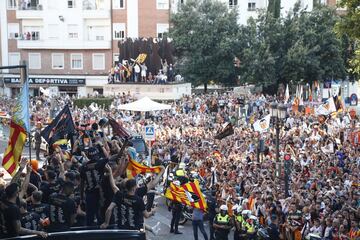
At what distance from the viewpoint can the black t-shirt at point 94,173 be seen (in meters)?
11.8

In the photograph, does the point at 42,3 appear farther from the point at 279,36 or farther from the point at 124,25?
the point at 279,36

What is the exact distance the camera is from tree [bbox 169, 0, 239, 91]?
53.4 m

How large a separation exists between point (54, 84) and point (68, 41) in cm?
406

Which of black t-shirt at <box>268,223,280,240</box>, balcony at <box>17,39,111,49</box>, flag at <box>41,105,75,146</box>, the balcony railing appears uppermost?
the balcony railing

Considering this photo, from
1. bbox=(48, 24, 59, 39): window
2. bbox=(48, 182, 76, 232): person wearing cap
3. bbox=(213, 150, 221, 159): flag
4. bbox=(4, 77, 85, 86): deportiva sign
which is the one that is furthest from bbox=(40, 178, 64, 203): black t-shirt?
bbox=(48, 24, 59, 39): window

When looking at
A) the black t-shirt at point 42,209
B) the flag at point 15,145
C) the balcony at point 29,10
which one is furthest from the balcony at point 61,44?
the black t-shirt at point 42,209

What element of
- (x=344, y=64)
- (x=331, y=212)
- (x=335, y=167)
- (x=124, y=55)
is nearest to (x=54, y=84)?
(x=124, y=55)

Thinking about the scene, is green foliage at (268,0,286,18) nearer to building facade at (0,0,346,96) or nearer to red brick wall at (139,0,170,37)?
building facade at (0,0,346,96)

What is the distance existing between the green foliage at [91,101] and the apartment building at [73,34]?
1121 centimetres

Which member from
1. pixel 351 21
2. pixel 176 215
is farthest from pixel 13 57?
pixel 176 215

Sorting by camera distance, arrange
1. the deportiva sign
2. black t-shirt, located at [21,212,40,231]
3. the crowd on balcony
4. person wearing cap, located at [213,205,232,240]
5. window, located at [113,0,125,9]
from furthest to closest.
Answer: the deportiva sign
window, located at [113,0,125,9]
the crowd on balcony
person wearing cap, located at [213,205,232,240]
black t-shirt, located at [21,212,40,231]

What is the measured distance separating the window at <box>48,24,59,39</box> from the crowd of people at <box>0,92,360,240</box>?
87.5 ft

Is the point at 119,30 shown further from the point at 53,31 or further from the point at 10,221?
the point at 10,221

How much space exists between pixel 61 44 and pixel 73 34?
1.40 metres
